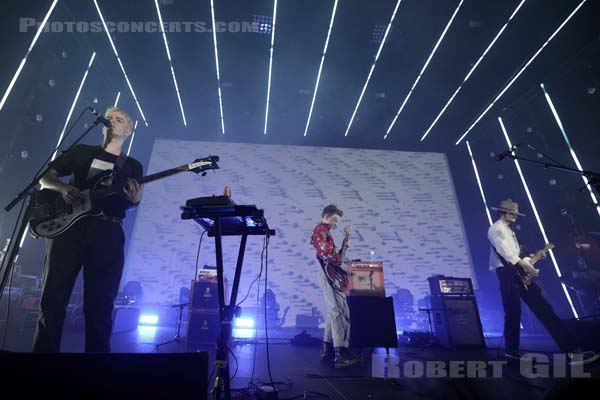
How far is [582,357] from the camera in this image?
293 centimetres

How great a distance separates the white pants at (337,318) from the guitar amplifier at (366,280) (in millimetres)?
727

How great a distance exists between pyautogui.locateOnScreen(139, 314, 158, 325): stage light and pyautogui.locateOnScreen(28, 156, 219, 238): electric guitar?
482 centimetres

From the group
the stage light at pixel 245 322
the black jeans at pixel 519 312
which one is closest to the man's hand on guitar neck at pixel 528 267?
the black jeans at pixel 519 312

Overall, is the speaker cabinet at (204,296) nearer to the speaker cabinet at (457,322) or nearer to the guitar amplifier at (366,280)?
the guitar amplifier at (366,280)

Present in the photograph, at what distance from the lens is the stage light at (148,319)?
230 inches

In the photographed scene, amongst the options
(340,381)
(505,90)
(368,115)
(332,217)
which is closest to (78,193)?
(340,381)

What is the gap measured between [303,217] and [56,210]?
18.7ft

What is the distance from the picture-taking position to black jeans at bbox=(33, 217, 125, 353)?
1581 mm

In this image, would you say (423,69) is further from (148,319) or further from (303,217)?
(148,319)

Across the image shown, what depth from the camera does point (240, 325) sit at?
225 inches

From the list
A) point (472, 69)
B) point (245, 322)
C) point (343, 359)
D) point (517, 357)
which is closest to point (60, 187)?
point (343, 359)

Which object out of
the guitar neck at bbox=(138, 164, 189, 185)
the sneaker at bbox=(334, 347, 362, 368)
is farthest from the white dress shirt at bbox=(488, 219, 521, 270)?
the guitar neck at bbox=(138, 164, 189, 185)

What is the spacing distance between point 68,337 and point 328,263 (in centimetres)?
344

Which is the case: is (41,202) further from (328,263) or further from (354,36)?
(354,36)
